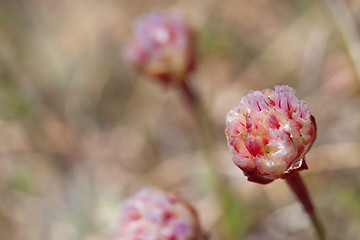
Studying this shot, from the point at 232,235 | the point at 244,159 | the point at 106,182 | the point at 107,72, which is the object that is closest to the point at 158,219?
the point at 244,159

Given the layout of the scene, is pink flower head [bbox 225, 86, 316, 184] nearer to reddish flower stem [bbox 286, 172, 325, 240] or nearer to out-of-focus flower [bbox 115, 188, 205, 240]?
reddish flower stem [bbox 286, 172, 325, 240]

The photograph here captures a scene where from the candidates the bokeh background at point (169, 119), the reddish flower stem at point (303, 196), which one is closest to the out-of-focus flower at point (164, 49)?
the bokeh background at point (169, 119)

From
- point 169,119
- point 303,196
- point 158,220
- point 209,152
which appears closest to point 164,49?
point 209,152

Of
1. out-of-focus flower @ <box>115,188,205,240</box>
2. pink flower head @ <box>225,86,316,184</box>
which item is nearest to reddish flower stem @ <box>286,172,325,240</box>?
pink flower head @ <box>225,86,316,184</box>

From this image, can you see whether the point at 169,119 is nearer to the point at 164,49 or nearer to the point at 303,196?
the point at 164,49

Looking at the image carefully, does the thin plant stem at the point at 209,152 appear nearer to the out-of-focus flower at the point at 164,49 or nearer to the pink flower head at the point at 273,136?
the out-of-focus flower at the point at 164,49

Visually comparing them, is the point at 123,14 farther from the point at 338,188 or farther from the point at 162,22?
the point at 338,188
